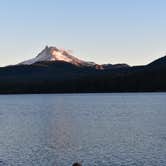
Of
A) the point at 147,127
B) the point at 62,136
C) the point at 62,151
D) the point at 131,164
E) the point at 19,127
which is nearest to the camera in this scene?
the point at 131,164

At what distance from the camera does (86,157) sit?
216 feet

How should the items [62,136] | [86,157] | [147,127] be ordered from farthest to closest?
[147,127] → [62,136] → [86,157]

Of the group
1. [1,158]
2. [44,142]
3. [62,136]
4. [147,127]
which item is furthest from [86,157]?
[147,127]

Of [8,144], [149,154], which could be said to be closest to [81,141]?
[8,144]

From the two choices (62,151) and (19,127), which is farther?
(19,127)

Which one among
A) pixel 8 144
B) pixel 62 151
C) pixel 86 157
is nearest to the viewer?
pixel 86 157

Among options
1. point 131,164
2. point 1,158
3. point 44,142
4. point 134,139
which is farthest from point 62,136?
point 131,164

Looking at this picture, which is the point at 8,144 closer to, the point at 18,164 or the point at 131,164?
the point at 18,164

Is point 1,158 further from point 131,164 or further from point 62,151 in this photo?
point 131,164

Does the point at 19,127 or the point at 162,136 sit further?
the point at 19,127

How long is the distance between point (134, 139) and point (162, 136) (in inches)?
224

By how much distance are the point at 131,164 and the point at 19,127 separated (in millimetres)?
52103

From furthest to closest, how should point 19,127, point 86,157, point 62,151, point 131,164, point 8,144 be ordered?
point 19,127, point 8,144, point 62,151, point 86,157, point 131,164

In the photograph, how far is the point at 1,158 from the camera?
66438 mm
